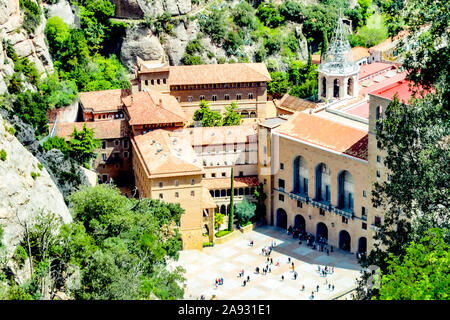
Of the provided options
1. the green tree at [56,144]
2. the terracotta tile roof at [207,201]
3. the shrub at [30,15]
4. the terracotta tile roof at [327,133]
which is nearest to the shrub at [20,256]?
the terracotta tile roof at [207,201]

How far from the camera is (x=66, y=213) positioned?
6906cm

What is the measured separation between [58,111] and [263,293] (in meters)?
33.7

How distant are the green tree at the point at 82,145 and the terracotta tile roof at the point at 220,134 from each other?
29.6 ft

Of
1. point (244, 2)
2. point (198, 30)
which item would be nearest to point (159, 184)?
point (198, 30)

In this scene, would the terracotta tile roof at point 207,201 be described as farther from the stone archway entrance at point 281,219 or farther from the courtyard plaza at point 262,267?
the stone archway entrance at point 281,219

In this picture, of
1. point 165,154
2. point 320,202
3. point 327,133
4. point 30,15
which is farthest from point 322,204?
point 30,15

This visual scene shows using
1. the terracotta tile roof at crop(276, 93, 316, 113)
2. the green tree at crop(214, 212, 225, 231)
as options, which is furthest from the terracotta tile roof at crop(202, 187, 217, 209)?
the terracotta tile roof at crop(276, 93, 316, 113)

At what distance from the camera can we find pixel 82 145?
317 feet

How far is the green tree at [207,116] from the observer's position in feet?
349

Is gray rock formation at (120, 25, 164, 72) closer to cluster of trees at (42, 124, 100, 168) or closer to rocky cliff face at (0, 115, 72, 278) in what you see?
cluster of trees at (42, 124, 100, 168)

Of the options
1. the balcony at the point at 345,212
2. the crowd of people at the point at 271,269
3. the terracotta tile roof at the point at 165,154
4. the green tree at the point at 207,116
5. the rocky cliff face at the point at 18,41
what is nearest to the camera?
the crowd of people at the point at 271,269

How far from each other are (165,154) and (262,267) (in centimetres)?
1441

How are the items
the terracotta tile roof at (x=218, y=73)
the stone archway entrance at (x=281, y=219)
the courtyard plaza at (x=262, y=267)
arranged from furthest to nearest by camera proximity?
the terracotta tile roof at (x=218, y=73), the stone archway entrance at (x=281, y=219), the courtyard plaza at (x=262, y=267)

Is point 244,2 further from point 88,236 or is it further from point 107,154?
point 88,236
